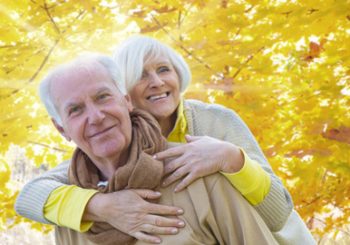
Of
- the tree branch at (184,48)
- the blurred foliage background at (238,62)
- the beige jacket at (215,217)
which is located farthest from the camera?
the tree branch at (184,48)

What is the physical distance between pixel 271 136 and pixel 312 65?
1.65 ft

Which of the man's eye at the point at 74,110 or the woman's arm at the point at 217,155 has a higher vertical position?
the man's eye at the point at 74,110

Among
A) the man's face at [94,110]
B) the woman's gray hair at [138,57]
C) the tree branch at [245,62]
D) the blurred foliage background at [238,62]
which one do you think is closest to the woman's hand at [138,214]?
the man's face at [94,110]

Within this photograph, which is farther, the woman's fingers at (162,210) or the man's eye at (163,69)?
the man's eye at (163,69)

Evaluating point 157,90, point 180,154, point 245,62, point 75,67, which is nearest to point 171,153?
point 180,154

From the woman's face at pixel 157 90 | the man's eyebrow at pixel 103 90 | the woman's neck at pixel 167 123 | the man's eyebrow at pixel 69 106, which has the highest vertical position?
the man's eyebrow at pixel 103 90

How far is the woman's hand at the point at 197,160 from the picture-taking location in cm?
142

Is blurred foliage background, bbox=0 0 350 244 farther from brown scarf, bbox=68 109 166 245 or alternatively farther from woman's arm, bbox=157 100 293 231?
brown scarf, bbox=68 109 166 245

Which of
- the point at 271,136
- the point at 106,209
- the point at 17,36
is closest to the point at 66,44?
the point at 17,36

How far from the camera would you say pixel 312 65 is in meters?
2.88

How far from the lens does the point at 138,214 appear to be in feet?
4.71

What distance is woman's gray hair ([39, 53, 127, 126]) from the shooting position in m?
1.47

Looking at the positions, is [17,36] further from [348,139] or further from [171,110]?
[348,139]

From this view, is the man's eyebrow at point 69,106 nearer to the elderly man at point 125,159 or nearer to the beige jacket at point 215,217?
the elderly man at point 125,159
